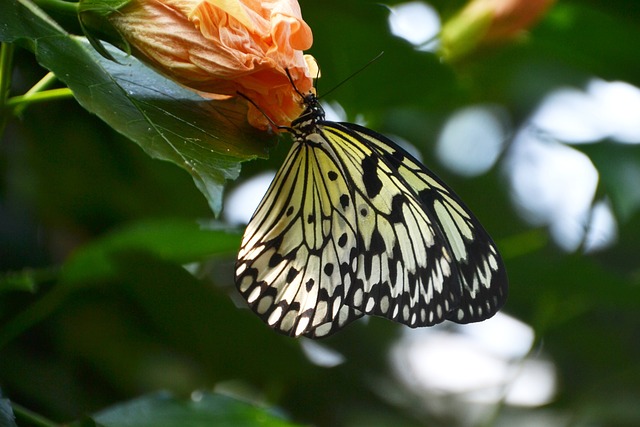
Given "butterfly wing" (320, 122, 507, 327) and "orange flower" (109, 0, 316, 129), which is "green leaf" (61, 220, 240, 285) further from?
"orange flower" (109, 0, 316, 129)

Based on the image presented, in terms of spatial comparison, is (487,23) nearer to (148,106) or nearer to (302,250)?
(302,250)

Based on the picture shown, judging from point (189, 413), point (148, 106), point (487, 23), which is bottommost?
point (189, 413)

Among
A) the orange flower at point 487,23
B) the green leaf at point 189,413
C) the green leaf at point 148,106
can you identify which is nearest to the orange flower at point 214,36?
the green leaf at point 148,106

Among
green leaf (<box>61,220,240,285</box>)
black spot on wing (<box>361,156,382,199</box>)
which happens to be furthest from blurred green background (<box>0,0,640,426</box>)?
black spot on wing (<box>361,156,382,199</box>)

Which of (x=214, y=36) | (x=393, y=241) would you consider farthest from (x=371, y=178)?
(x=214, y=36)

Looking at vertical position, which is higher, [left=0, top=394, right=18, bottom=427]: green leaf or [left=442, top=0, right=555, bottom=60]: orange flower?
[left=0, top=394, right=18, bottom=427]: green leaf

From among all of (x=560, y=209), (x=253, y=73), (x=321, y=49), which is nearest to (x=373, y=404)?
(x=560, y=209)
